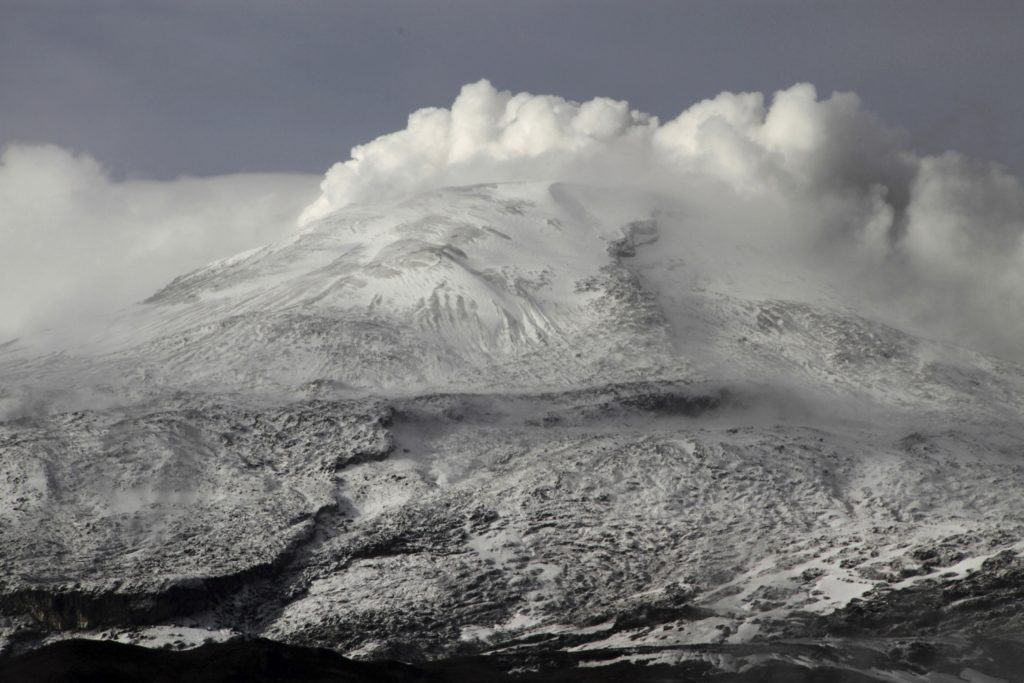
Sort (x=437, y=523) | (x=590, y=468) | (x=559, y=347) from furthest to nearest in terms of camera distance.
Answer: (x=559, y=347) < (x=590, y=468) < (x=437, y=523)

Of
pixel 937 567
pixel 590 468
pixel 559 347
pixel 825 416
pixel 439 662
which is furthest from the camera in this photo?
pixel 559 347

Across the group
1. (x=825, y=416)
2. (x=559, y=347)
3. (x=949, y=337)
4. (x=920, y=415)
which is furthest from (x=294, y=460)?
(x=949, y=337)

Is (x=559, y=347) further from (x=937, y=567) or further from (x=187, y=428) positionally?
(x=937, y=567)

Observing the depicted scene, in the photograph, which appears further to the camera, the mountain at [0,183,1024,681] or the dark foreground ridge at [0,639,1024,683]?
the mountain at [0,183,1024,681]

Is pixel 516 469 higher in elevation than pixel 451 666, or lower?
higher
